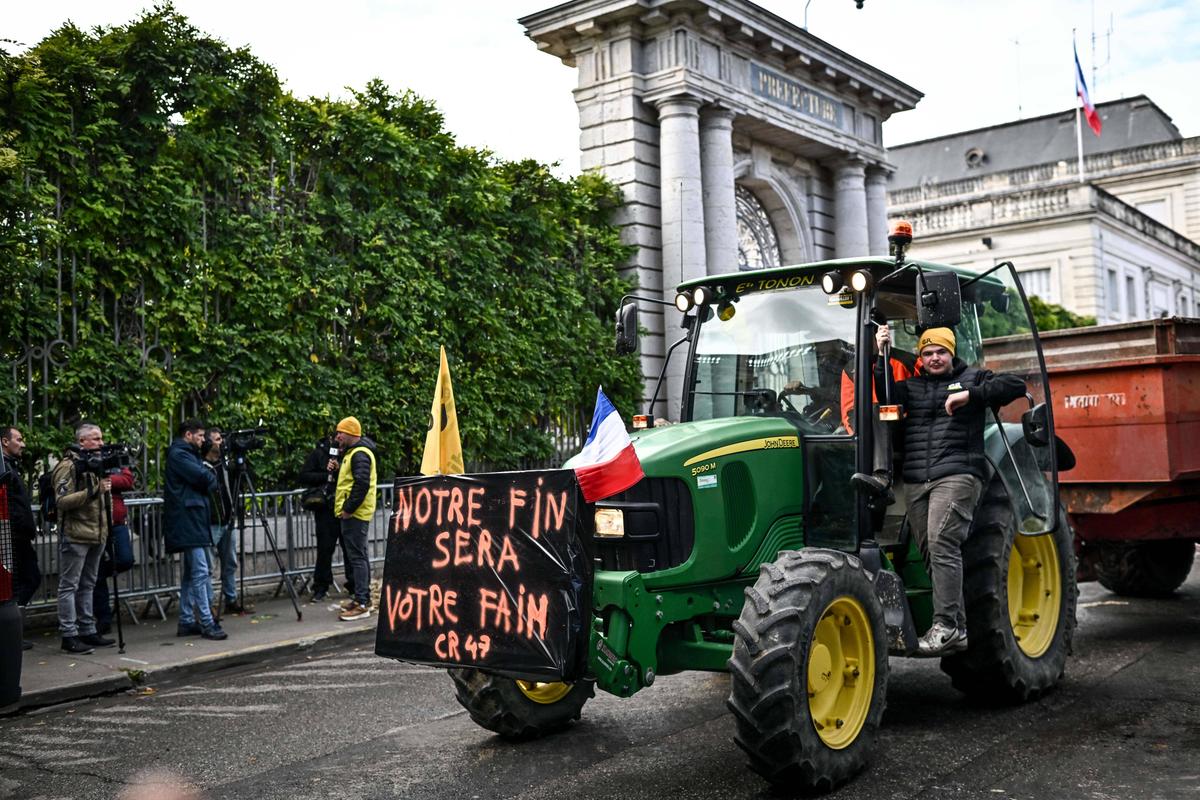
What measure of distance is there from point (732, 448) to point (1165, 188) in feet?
186

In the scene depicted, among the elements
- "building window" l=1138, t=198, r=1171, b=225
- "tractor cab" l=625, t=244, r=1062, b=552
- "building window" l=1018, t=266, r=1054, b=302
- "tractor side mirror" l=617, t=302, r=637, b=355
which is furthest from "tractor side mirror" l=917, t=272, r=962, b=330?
"building window" l=1138, t=198, r=1171, b=225

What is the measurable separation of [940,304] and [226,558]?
7.77 meters

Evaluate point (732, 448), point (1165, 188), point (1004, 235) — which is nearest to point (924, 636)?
point (732, 448)

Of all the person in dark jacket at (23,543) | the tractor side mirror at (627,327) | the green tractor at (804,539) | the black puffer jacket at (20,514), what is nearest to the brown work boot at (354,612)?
the person in dark jacket at (23,543)

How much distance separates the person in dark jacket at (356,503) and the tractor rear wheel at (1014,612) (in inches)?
247

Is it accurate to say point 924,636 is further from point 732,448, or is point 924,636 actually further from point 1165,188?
point 1165,188

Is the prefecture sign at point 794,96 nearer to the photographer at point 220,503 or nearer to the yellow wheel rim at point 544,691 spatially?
the photographer at point 220,503

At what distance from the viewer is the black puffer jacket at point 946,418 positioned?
6.37 meters

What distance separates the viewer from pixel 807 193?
23.7 meters

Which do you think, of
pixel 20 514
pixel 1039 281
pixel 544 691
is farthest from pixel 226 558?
pixel 1039 281

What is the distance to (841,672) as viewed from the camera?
5.65 m

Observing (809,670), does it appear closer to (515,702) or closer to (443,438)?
(515,702)

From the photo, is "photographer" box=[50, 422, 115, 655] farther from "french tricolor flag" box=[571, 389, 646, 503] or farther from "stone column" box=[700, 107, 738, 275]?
"stone column" box=[700, 107, 738, 275]

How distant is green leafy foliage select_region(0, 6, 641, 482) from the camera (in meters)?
10.9
